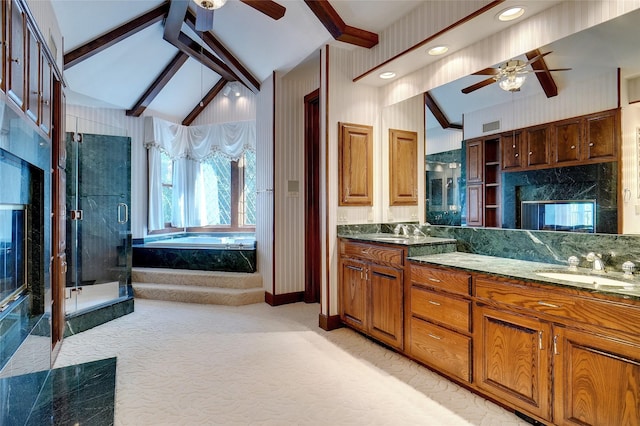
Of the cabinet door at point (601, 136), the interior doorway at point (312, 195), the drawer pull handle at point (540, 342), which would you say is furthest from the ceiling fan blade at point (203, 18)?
the drawer pull handle at point (540, 342)

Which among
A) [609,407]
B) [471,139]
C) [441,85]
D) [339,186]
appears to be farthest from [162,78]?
[609,407]

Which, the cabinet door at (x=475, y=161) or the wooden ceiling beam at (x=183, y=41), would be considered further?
the wooden ceiling beam at (x=183, y=41)

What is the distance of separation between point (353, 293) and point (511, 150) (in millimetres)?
1829

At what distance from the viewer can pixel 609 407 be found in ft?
5.28

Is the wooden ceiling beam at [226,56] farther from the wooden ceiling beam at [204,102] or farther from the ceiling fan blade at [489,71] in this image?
the ceiling fan blade at [489,71]

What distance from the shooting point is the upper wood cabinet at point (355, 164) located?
3551 millimetres

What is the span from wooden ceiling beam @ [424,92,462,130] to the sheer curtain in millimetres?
3305

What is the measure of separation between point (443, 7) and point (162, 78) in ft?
13.8

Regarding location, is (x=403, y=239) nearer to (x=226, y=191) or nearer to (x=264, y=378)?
(x=264, y=378)

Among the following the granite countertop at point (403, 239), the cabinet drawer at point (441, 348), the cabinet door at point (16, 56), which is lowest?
the cabinet drawer at point (441, 348)

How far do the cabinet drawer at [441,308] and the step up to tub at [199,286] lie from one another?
8.18 ft

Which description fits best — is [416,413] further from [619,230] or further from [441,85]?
[441,85]

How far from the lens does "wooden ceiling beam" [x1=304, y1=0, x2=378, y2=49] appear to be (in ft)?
10.1

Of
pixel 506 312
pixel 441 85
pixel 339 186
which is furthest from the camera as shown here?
pixel 339 186
